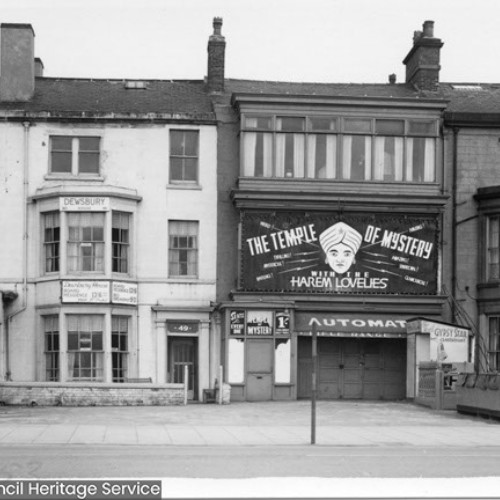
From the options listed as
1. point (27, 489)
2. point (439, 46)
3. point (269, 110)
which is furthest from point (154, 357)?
point (27, 489)

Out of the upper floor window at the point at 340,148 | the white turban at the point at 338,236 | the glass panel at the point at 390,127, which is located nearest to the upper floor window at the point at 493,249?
the upper floor window at the point at 340,148

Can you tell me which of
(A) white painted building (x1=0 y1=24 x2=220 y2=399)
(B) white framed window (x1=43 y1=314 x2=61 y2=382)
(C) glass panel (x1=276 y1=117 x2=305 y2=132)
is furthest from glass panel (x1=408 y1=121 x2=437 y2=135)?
(B) white framed window (x1=43 y1=314 x2=61 y2=382)

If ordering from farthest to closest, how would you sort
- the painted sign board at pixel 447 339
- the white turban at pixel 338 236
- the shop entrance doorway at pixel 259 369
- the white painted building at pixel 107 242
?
the white turban at pixel 338 236
the white painted building at pixel 107 242
the shop entrance doorway at pixel 259 369
the painted sign board at pixel 447 339

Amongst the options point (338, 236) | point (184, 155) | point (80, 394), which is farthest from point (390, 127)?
point (80, 394)

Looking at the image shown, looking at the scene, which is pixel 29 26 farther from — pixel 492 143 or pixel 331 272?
pixel 492 143

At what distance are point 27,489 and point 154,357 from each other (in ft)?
76.1

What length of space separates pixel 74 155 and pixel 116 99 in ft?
9.71

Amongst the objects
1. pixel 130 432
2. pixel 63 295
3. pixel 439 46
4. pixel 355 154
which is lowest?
pixel 130 432

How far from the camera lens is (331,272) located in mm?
36062

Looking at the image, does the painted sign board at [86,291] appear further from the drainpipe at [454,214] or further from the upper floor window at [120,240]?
the drainpipe at [454,214]

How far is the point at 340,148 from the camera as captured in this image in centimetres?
3584

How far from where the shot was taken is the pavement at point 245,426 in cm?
2094

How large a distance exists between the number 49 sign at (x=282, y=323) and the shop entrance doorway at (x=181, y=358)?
3141 mm

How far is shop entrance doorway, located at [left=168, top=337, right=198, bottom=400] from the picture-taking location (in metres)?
36.2
